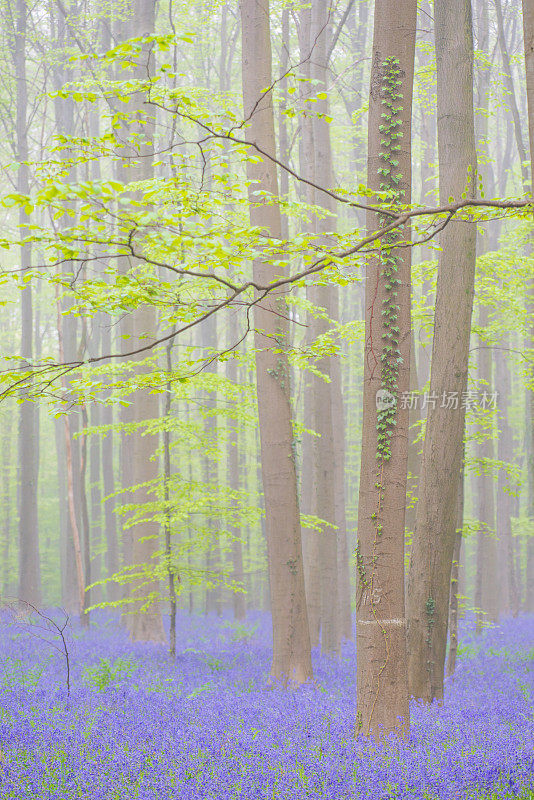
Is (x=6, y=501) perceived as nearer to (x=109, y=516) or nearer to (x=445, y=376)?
(x=109, y=516)

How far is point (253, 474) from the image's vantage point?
113 feet

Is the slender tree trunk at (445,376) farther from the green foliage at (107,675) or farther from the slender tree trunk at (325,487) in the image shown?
the slender tree trunk at (325,487)

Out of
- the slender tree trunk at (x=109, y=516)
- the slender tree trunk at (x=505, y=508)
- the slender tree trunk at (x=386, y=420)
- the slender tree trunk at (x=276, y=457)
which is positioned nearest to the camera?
the slender tree trunk at (x=386, y=420)

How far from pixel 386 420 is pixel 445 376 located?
2.97 metres

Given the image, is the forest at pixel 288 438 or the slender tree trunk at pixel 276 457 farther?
the slender tree trunk at pixel 276 457

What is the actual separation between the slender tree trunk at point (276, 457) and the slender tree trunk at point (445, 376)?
1990 mm

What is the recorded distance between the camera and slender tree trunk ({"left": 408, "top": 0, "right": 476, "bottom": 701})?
325 inches

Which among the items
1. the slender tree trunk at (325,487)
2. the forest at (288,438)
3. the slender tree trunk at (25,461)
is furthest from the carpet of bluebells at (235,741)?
the slender tree trunk at (25,461)

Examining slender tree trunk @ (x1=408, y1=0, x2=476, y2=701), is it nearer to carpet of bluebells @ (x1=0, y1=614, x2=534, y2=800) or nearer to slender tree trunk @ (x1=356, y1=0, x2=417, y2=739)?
carpet of bluebells @ (x1=0, y1=614, x2=534, y2=800)

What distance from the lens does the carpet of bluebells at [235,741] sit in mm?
4828

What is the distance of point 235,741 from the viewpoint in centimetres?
582

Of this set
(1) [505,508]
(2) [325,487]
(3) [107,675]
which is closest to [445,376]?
(2) [325,487]

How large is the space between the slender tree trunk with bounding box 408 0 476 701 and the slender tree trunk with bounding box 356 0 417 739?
242 cm

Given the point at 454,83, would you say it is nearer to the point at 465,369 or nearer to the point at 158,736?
the point at 465,369
